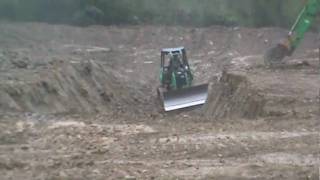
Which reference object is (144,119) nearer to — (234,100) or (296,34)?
(234,100)

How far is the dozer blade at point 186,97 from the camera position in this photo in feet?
61.9

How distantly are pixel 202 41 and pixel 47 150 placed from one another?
19750 mm

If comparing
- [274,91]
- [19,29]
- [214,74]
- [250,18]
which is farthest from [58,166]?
[250,18]

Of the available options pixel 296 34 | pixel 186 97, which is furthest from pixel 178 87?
pixel 296 34

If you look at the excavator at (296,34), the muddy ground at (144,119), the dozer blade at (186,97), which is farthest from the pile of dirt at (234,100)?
the excavator at (296,34)

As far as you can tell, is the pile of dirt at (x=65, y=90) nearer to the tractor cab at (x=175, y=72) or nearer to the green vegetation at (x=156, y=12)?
the tractor cab at (x=175, y=72)

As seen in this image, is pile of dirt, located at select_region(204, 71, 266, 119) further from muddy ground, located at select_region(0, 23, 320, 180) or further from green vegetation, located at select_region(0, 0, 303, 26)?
green vegetation, located at select_region(0, 0, 303, 26)

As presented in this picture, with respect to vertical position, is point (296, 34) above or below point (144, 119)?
above

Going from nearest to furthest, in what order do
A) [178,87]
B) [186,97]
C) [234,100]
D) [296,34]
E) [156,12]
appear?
1. [234,100]
2. [186,97]
3. [178,87]
4. [296,34]
5. [156,12]

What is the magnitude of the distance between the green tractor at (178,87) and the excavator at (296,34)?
2.45 meters

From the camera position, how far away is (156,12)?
34.5m

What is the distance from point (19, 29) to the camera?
1157 inches

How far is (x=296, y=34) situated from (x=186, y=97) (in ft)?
12.2

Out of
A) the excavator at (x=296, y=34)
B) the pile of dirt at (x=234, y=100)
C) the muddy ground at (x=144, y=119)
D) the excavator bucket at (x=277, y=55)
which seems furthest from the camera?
the excavator bucket at (x=277, y=55)
